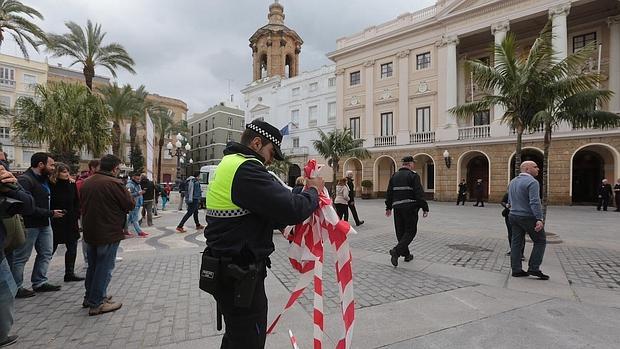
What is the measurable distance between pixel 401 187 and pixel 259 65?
4157cm

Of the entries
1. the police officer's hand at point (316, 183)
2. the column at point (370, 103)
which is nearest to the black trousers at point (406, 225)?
the police officer's hand at point (316, 183)

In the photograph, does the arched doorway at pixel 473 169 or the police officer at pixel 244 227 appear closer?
the police officer at pixel 244 227

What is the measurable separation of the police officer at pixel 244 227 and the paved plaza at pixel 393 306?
1.24 meters

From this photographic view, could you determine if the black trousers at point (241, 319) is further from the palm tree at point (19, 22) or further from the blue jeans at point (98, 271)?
the palm tree at point (19, 22)

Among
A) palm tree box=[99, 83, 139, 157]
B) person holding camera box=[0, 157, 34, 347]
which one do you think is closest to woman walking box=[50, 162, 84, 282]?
person holding camera box=[0, 157, 34, 347]

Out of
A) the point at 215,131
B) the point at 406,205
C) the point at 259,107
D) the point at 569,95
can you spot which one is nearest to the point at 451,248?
the point at 406,205

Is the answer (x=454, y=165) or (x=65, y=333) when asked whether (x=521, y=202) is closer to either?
(x=65, y=333)

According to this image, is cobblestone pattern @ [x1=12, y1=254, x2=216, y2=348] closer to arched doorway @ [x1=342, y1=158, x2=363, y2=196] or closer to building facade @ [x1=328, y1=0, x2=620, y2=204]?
building facade @ [x1=328, y1=0, x2=620, y2=204]

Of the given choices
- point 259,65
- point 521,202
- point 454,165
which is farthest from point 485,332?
point 259,65

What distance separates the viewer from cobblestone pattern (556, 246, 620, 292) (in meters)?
5.06

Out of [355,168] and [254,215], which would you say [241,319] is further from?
[355,168]

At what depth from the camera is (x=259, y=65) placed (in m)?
44.1

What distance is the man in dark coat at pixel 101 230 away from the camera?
12.7 feet

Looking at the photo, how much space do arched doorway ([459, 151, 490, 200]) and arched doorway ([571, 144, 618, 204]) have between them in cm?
506
